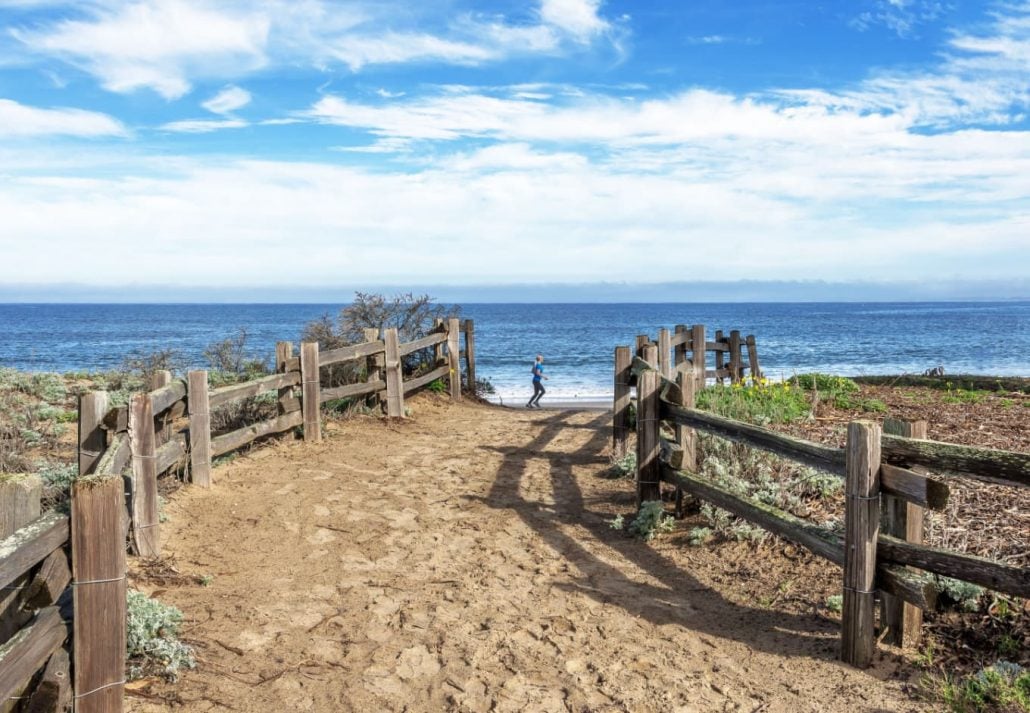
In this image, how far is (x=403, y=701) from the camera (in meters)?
4.57

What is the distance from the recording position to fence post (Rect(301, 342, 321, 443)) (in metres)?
11.2

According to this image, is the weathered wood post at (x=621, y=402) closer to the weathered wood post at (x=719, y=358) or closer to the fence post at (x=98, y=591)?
the fence post at (x=98, y=591)

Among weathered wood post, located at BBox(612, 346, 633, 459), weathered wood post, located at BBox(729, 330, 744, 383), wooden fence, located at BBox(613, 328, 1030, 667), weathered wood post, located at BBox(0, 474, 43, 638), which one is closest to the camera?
weathered wood post, located at BBox(0, 474, 43, 638)

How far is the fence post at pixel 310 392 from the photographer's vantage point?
1122cm

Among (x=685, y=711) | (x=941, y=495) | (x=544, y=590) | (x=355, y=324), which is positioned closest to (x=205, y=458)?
(x=544, y=590)

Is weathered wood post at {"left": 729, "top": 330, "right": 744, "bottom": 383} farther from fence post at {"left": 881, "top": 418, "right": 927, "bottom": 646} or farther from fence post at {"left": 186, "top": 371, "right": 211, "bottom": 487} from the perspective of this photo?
fence post at {"left": 881, "top": 418, "right": 927, "bottom": 646}

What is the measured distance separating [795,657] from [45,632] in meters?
4.12

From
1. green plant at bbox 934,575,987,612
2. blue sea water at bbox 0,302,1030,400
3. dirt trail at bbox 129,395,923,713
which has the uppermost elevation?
green plant at bbox 934,575,987,612

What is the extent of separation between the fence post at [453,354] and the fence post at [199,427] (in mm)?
8438

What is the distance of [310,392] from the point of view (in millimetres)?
11398

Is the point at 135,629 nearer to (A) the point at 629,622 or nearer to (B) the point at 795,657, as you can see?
Result: (A) the point at 629,622

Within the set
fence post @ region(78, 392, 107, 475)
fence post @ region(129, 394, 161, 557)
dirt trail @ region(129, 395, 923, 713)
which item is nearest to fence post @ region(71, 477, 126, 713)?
dirt trail @ region(129, 395, 923, 713)

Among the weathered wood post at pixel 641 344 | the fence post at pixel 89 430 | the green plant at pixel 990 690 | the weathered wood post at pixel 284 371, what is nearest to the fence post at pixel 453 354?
the weathered wood post at pixel 284 371

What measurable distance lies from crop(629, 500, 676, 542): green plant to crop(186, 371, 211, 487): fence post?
4.55 metres
